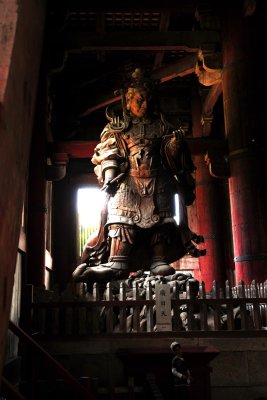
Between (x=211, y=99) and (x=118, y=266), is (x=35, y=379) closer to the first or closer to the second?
(x=118, y=266)

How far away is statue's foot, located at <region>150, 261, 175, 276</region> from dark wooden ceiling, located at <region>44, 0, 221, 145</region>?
8.97 feet

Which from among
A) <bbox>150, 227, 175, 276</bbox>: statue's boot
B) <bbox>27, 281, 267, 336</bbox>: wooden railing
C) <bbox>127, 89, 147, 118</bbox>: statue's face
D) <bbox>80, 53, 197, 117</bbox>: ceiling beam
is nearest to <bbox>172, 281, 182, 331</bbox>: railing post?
<bbox>27, 281, 267, 336</bbox>: wooden railing

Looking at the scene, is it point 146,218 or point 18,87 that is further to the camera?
point 146,218

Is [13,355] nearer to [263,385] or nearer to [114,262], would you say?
[114,262]

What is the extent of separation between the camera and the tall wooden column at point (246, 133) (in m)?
7.26

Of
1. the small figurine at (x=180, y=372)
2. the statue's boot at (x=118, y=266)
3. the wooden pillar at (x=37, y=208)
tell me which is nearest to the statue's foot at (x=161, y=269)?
the statue's boot at (x=118, y=266)

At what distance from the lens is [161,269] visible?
21.0 ft

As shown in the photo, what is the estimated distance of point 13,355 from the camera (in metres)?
6.62

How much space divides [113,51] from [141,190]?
5785 millimetres

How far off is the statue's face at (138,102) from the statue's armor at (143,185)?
0.41 feet

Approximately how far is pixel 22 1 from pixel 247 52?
7046 mm

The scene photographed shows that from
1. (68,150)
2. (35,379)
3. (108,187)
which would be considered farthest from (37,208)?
(35,379)

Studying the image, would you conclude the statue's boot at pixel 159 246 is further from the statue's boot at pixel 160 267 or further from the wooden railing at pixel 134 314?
the wooden railing at pixel 134 314

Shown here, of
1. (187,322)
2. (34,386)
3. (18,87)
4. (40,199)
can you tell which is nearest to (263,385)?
(187,322)
